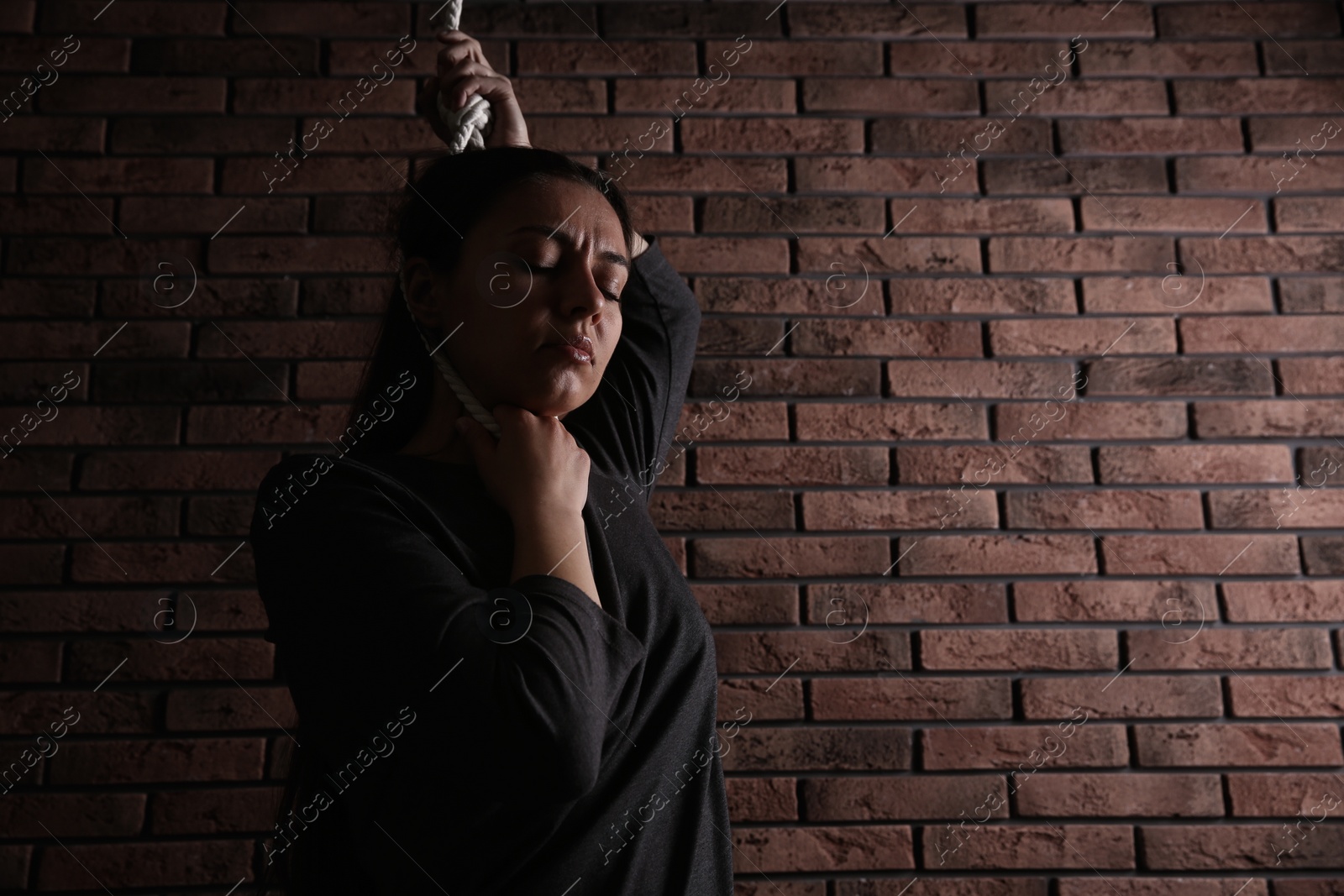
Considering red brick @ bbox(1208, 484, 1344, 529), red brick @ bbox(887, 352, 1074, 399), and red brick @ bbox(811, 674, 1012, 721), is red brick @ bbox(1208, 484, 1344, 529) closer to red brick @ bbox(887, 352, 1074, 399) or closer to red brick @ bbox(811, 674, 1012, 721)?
red brick @ bbox(887, 352, 1074, 399)

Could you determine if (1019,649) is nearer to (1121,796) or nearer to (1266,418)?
(1121,796)

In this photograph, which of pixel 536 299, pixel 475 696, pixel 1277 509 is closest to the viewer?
pixel 475 696

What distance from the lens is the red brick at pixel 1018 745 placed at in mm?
1514

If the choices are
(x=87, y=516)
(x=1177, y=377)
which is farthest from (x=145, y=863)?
(x=1177, y=377)

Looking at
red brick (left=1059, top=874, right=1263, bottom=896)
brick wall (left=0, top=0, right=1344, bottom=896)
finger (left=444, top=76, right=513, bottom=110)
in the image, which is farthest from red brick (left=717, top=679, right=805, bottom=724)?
finger (left=444, top=76, right=513, bottom=110)

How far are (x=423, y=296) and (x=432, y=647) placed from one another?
0.42 metres

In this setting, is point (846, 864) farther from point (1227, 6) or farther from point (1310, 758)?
point (1227, 6)

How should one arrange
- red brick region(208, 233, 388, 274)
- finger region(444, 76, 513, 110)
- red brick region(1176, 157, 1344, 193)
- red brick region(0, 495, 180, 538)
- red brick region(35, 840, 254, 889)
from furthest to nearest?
1. red brick region(1176, 157, 1344, 193)
2. red brick region(208, 233, 388, 274)
3. red brick region(0, 495, 180, 538)
4. red brick region(35, 840, 254, 889)
5. finger region(444, 76, 513, 110)

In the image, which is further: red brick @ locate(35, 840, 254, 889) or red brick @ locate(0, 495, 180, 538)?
red brick @ locate(0, 495, 180, 538)

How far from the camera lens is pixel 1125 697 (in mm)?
1542

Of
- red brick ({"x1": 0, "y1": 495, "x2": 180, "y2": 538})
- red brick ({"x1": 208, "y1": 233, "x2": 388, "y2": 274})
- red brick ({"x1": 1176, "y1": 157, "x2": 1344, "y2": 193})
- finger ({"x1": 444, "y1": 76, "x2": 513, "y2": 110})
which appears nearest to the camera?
finger ({"x1": 444, "y1": 76, "x2": 513, "y2": 110})

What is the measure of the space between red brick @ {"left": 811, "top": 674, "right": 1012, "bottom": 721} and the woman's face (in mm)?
809

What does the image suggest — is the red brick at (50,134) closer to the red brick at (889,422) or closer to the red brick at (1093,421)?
the red brick at (889,422)

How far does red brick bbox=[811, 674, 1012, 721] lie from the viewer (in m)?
1.52
